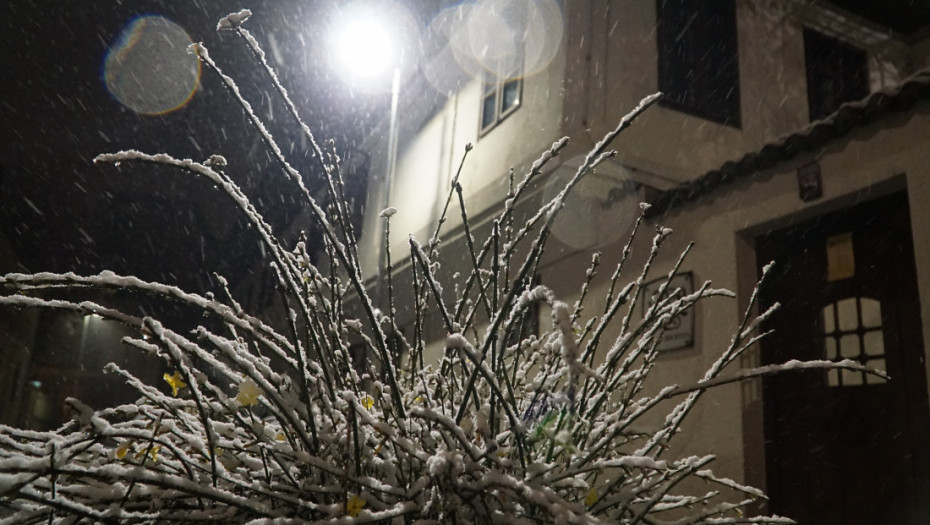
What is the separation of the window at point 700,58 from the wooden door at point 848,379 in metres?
2.44

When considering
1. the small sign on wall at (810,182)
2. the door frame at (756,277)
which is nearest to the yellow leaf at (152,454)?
the door frame at (756,277)

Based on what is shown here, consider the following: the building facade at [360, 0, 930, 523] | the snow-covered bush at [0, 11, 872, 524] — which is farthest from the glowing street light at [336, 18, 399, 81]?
the snow-covered bush at [0, 11, 872, 524]

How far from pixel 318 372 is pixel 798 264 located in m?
3.71

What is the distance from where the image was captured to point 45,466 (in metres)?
0.64

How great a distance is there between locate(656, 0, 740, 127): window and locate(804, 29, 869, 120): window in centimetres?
86

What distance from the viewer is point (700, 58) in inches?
243

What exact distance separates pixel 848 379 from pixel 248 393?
3567mm

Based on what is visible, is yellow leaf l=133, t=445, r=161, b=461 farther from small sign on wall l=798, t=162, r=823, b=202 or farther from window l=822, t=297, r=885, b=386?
small sign on wall l=798, t=162, r=823, b=202

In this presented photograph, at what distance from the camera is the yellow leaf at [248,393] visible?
939 mm

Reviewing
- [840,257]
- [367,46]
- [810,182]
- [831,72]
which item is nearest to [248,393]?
[810,182]

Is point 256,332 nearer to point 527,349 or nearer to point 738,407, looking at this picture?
point 527,349

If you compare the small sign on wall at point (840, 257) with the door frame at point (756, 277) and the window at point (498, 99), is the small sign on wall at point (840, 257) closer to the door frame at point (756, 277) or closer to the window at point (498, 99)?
the door frame at point (756, 277)

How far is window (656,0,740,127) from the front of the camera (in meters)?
5.98

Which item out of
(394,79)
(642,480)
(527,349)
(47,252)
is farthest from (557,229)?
(47,252)
